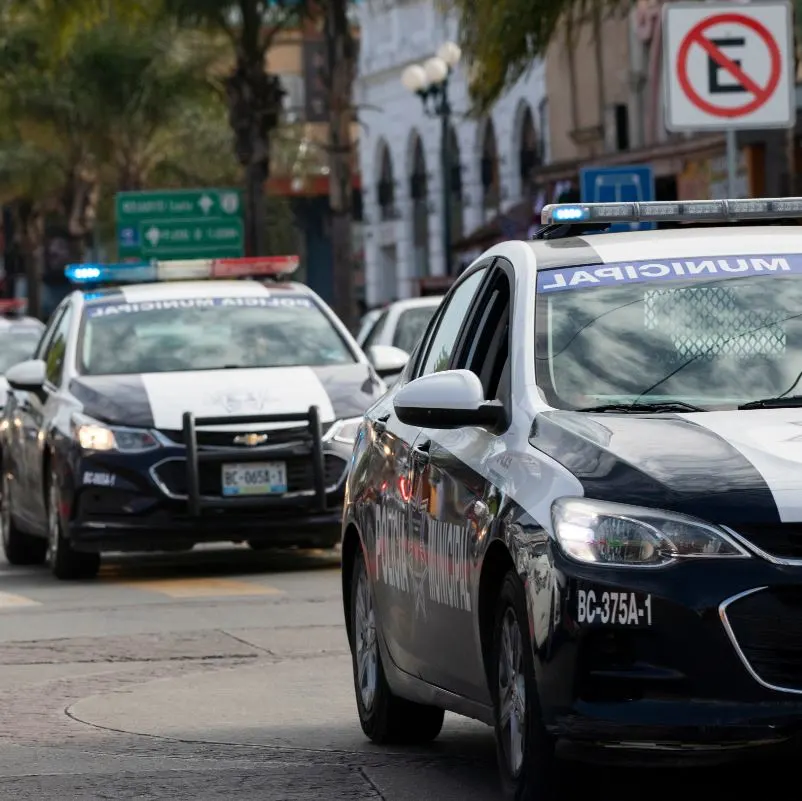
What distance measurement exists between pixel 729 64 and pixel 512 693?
8038 millimetres

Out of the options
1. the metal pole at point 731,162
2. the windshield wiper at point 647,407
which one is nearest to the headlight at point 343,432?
the metal pole at point 731,162

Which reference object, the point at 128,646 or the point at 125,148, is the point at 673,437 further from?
the point at 125,148

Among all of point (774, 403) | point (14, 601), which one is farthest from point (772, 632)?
point (14, 601)

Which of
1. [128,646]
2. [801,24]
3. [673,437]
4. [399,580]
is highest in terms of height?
[801,24]

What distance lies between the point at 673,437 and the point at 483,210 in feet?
169

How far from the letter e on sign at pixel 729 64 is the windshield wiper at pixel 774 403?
711 cm

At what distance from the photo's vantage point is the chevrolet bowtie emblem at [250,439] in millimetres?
14969

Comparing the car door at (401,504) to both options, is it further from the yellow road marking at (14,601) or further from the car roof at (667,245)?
the yellow road marking at (14,601)

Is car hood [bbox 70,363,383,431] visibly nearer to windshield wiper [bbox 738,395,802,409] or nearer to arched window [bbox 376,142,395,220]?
windshield wiper [bbox 738,395,802,409]

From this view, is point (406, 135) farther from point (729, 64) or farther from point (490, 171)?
point (729, 64)

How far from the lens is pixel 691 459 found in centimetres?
638

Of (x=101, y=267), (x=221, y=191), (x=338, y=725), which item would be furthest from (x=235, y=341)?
(x=221, y=191)

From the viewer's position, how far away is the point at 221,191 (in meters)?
41.6

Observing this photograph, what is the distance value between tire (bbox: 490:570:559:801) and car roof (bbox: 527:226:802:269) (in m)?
1.29
